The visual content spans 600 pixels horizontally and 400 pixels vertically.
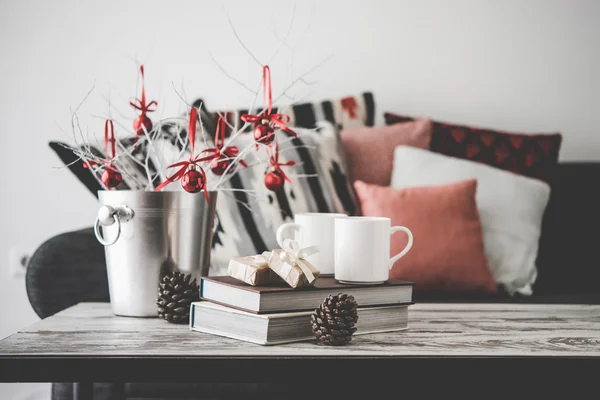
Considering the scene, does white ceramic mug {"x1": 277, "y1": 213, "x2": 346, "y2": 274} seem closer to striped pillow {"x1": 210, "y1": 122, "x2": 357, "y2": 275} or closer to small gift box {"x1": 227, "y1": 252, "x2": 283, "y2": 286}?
small gift box {"x1": 227, "y1": 252, "x2": 283, "y2": 286}

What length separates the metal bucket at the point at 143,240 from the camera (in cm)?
100

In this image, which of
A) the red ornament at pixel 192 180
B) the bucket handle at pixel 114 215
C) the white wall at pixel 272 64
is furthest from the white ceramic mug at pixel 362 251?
the white wall at pixel 272 64

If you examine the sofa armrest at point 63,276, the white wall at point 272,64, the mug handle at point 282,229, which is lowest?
the sofa armrest at point 63,276

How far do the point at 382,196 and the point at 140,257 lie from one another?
31.1 inches

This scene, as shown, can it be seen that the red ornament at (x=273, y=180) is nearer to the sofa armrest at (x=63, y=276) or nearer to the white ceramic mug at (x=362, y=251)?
the white ceramic mug at (x=362, y=251)

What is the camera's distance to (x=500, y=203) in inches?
67.6

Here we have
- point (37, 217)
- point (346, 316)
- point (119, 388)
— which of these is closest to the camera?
point (346, 316)

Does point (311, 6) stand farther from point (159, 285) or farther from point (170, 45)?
point (159, 285)

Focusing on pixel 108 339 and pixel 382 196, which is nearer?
pixel 108 339

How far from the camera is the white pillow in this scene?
165 cm

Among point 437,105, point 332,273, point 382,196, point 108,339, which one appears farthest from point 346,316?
point 437,105

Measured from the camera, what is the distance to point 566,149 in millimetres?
2305

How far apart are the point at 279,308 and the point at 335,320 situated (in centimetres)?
8

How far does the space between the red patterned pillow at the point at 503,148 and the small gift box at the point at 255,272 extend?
1191mm
